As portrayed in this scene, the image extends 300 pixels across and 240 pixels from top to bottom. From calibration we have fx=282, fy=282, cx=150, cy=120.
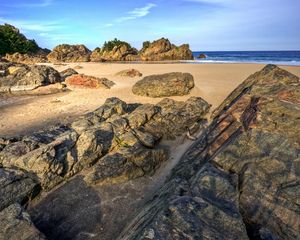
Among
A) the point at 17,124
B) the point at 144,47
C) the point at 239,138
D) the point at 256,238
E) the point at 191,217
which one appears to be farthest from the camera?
the point at 144,47

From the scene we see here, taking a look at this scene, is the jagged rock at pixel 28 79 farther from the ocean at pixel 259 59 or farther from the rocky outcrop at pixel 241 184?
the ocean at pixel 259 59

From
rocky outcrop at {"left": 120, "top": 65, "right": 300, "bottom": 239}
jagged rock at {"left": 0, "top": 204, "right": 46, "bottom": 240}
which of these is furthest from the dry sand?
rocky outcrop at {"left": 120, "top": 65, "right": 300, "bottom": 239}

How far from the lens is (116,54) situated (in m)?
54.7

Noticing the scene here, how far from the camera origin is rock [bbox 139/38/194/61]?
54.0m

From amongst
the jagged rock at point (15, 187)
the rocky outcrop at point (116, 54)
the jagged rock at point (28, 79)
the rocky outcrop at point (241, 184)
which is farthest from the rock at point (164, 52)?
the jagged rock at point (15, 187)

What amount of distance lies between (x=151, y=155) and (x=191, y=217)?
4.26 metres

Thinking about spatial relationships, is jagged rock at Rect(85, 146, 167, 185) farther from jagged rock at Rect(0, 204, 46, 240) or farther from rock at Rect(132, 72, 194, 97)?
rock at Rect(132, 72, 194, 97)

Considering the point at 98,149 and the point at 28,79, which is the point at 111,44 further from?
the point at 98,149

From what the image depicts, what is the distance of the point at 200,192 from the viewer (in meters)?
4.17

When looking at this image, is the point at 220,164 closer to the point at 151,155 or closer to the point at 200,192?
the point at 200,192

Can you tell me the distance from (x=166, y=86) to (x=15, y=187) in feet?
33.0

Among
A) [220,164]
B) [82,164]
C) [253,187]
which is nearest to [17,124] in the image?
[82,164]

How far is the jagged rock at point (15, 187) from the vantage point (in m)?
5.62

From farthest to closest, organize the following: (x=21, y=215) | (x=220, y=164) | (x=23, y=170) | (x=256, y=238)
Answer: (x=23, y=170), (x=220, y=164), (x=21, y=215), (x=256, y=238)
